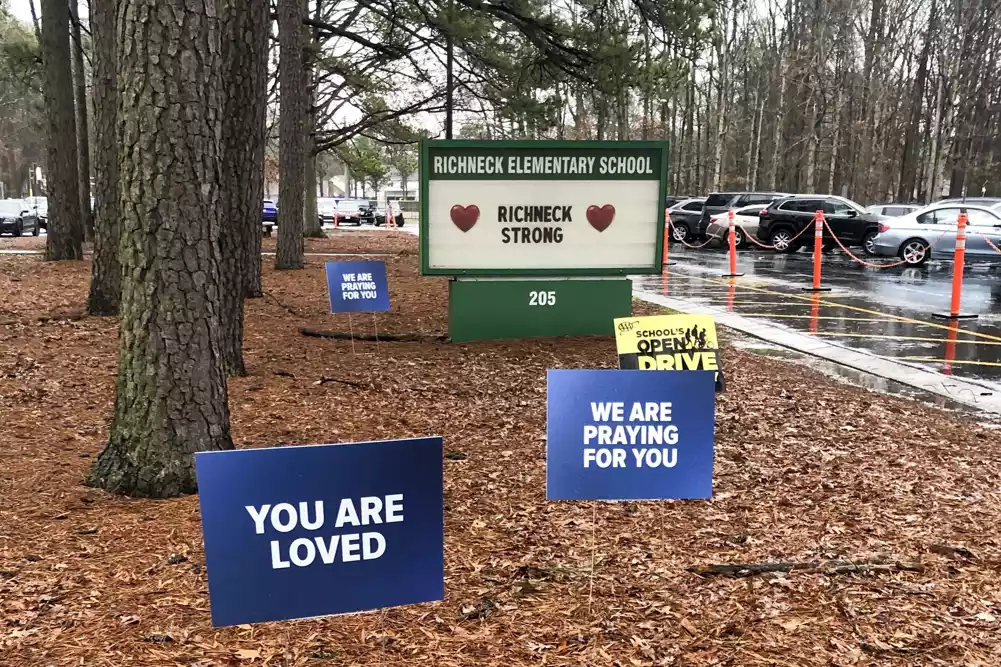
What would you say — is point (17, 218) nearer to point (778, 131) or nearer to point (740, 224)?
point (740, 224)

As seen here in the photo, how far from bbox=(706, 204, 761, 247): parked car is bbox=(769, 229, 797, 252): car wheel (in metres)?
1.34

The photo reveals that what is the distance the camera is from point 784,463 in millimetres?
4891

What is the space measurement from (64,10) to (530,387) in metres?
13.0

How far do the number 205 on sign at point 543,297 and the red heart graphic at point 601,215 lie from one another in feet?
2.85

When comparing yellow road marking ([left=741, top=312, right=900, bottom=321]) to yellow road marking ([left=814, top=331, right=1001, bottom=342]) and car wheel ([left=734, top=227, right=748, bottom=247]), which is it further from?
car wheel ([left=734, top=227, right=748, bottom=247])

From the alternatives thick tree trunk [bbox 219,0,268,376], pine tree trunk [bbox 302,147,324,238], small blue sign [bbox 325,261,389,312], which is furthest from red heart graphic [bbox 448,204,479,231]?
pine tree trunk [bbox 302,147,324,238]

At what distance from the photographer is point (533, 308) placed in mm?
8703

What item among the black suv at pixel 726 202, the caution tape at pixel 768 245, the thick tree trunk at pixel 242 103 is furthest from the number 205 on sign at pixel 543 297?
the black suv at pixel 726 202

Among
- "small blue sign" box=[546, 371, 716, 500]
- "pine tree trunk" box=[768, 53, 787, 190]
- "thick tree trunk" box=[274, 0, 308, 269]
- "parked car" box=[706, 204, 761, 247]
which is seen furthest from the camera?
"pine tree trunk" box=[768, 53, 787, 190]

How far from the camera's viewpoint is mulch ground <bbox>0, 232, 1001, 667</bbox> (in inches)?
109

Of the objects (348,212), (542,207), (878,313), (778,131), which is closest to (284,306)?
(542,207)

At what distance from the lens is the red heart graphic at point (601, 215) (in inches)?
341

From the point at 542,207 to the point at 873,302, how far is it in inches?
283

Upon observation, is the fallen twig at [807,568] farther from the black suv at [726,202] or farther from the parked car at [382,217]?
the parked car at [382,217]
